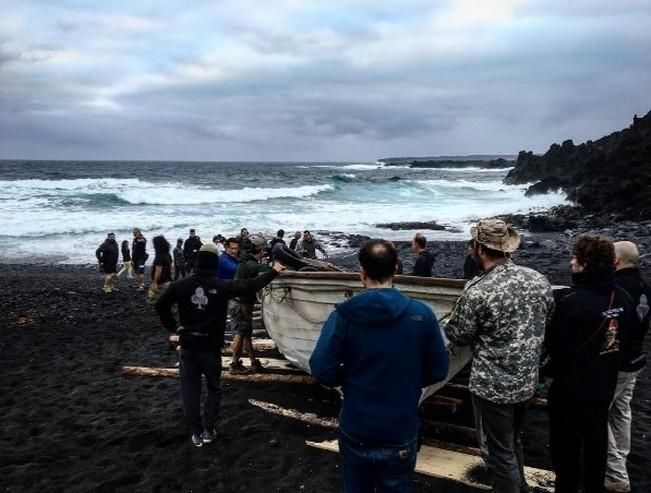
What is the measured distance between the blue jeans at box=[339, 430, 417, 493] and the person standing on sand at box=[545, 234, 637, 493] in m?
1.28

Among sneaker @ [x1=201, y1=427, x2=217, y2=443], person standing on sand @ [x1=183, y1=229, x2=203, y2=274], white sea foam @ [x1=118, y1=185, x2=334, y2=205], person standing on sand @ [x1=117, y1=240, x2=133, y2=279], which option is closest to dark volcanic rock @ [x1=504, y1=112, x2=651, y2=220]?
person standing on sand @ [x1=183, y1=229, x2=203, y2=274]

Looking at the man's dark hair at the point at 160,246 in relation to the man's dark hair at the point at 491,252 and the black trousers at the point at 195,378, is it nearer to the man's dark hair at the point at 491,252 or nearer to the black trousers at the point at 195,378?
the black trousers at the point at 195,378

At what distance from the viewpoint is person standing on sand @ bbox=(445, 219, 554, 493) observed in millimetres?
3260

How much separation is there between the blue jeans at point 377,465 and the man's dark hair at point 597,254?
1574mm

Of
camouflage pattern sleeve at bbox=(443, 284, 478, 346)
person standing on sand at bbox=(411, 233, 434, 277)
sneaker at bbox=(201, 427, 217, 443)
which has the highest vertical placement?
camouflage pattern sleeve at bbox=(443, 284, 478, 346)

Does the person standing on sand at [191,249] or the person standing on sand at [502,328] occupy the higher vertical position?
the person standing on sand at [502,328]

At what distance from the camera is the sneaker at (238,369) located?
23.7 ft

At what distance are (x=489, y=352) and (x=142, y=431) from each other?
3.92 meters

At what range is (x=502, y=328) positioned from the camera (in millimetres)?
3271

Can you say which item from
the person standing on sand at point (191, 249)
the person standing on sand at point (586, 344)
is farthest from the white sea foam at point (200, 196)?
the person standing on sand at point (586, 344)

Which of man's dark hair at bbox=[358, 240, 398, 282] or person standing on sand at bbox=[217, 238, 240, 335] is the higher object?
man's dark hair at bbox=[358, 240, 398, 282]

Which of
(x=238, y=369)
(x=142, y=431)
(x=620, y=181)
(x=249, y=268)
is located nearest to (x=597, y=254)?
(x=249, y=268)

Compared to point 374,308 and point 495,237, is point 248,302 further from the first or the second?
point 374,308

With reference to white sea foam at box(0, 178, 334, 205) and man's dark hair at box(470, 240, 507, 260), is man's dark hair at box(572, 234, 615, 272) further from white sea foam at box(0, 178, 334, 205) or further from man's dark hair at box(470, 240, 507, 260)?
white sea foam at box(0, 178, 334, 205)
